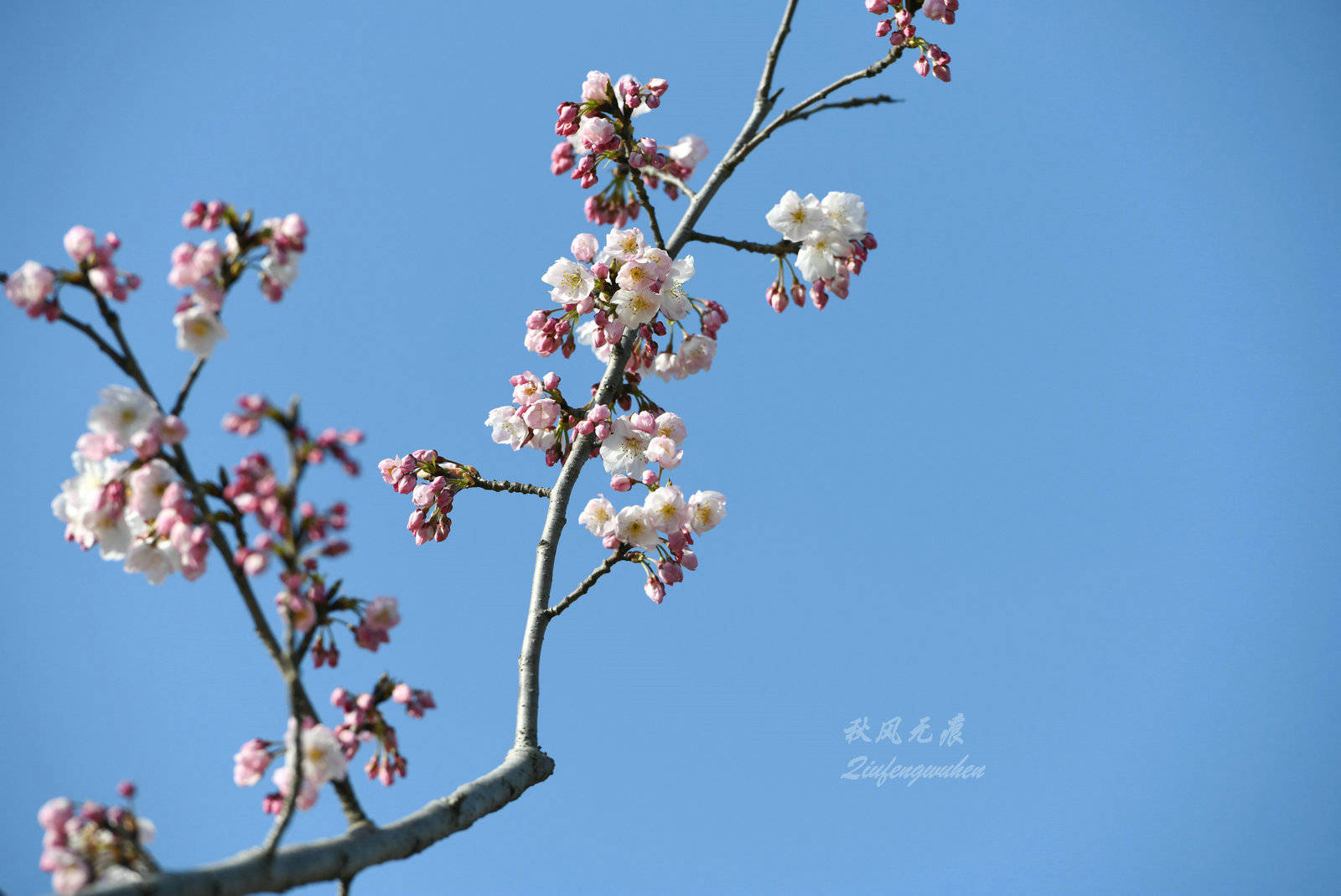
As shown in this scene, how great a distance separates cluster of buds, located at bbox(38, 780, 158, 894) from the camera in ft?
6.01

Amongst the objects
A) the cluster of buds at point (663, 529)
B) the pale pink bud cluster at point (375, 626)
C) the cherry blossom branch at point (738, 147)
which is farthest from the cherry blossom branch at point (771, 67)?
the pale pink bud cluster at point (375, 626)

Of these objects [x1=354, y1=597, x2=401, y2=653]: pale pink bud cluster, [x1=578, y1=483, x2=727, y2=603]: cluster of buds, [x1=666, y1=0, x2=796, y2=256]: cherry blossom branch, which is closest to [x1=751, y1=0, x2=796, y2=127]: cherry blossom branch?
[x1=666, y1=0, x2=796, y2=256]: cherry blossom branch

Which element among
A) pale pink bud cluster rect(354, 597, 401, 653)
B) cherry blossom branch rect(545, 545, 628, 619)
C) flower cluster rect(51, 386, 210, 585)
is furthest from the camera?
cherry blossom branch rect(545, 545, 628, 619)

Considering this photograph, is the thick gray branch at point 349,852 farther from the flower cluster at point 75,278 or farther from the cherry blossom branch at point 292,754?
the flower cluster at point 75,278

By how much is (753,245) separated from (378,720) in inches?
89.8

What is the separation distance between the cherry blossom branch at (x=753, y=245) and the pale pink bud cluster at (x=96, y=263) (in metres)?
2.03

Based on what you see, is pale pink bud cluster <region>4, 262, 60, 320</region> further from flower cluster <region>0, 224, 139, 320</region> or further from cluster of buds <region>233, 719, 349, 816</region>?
cluster of buds <region>233, 719, 349, 816</region>

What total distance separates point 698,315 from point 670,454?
0.87m

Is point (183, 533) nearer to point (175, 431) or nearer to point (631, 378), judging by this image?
point (175, 431)

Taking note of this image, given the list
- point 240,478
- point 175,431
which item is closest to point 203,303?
point 175,431

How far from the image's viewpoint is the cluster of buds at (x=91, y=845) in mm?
1831

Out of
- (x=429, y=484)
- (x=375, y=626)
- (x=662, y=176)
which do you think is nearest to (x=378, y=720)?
(x=375, y=626)

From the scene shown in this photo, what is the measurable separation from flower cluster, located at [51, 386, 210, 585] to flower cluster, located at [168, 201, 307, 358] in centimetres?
19

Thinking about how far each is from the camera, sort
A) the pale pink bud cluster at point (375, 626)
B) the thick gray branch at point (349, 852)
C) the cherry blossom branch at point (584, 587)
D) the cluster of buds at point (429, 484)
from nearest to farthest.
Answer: the thick gray branch at point (349, 852), the pale pink bud cluster at point (375, 626), the cherry blossom branch at point (584, 587), the cluster of buds at point (429, 484)
